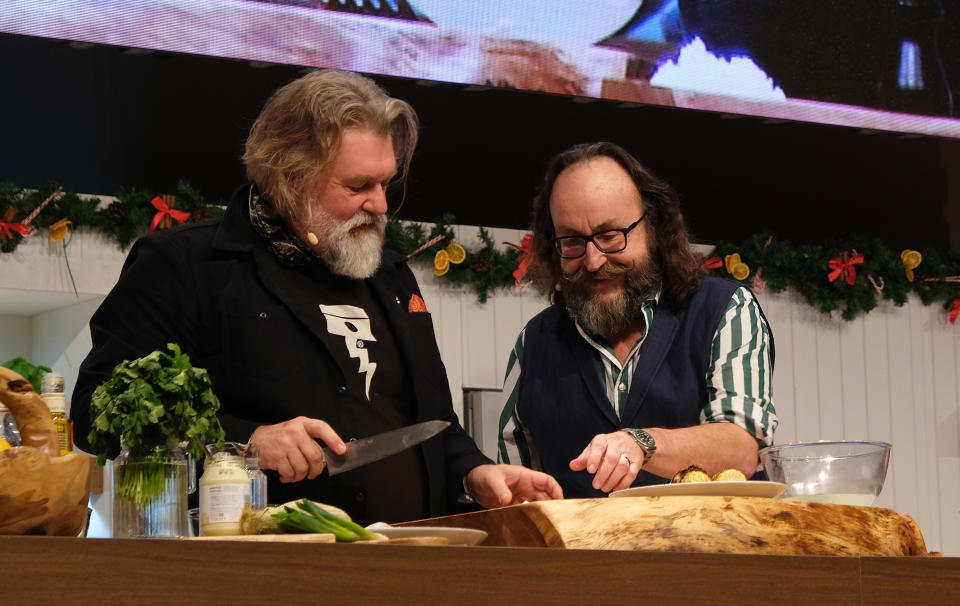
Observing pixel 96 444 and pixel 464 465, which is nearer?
pixel 96 444

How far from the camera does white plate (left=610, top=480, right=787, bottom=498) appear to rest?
1416mm

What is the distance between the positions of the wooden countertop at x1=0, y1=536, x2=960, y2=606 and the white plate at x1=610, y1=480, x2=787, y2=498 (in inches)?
9.1

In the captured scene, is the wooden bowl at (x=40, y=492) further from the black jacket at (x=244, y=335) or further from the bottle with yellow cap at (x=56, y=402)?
the black jacket at (x=244, y=335)

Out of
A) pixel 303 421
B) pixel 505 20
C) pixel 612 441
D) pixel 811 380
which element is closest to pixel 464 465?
pixel 612 441

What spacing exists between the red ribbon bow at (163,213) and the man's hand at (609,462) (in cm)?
198

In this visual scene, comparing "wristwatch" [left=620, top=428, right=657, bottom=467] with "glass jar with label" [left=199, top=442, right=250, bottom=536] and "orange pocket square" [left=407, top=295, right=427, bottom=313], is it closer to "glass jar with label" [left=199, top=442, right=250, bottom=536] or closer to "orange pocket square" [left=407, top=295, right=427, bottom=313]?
"orange pocket square" [left=407, top=295, right=427, bottom=313]

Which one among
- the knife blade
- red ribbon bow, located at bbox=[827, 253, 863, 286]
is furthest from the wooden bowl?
red ribbon bow, located at bbox=[827, 253, 863, 286]

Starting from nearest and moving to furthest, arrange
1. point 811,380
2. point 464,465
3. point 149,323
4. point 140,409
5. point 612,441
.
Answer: point 140,409
point 612,441
point 149,323
point 464,465
point 811,380

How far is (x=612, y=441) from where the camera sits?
1.85 m

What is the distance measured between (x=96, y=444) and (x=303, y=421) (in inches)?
15.0

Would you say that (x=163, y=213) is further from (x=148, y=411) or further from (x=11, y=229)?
(x=148, y=411)

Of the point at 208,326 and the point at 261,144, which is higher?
the point at 261,144

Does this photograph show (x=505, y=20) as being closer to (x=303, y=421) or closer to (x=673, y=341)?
(x=673, y=341)

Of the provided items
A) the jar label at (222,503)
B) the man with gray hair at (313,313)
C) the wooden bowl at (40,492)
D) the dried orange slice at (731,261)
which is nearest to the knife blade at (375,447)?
the man with gray hair at (313,313)
